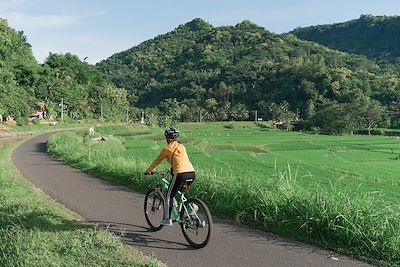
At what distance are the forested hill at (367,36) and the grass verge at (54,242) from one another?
15004 cm

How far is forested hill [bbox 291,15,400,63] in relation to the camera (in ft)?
481

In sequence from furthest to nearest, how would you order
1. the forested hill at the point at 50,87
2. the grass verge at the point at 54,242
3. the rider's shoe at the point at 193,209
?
the forested hill at the point at 50,87
the rider's shoe at the point at 193,209
the grass verge at the point at 54,242

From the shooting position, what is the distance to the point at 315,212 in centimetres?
645

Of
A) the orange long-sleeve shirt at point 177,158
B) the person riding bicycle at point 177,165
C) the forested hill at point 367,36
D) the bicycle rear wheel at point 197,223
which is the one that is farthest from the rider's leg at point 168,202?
the forested hill at point 367,36

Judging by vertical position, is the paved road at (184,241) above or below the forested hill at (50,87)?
below

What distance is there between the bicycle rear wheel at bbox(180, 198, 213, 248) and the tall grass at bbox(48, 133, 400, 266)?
1.37 metres

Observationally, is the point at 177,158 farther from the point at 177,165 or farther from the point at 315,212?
the point at 315,212

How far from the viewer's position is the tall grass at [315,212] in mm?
5613

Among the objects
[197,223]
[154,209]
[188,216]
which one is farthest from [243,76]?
[197,223]

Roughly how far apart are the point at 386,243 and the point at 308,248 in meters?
1.01

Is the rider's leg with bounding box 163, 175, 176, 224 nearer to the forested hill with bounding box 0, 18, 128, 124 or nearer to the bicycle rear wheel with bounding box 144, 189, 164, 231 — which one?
the bicycle rear wheel with bounding box 144, 189, 164, 231

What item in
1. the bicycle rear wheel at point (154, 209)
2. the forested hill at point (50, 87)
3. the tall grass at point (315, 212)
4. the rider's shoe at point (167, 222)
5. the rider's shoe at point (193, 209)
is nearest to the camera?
A: the tall grass at point (315, 212)

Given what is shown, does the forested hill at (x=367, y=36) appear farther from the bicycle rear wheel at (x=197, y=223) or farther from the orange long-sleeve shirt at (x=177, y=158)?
the bicycle rear wheel at (x=197, y=223)

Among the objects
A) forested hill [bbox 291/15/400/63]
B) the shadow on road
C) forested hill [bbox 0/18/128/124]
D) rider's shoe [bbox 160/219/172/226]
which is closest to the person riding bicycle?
rider's shoe [bbox 160/219/172/226]
